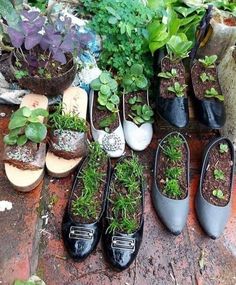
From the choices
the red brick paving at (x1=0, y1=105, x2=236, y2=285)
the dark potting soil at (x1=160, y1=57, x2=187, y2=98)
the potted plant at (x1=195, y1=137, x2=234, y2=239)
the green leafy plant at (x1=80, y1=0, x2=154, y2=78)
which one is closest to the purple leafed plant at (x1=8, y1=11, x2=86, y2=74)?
the green leafy plant at (x1=80, y1=0, x2=154, y2=78)

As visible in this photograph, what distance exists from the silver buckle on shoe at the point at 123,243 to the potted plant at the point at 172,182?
170 millimetres

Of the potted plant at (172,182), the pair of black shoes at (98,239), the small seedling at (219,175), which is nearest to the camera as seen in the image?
the pair of black shoes at (98,239)

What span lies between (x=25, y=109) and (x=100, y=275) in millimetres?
648

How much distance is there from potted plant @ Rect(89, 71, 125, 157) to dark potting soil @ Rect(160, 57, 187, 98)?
19 centimetres

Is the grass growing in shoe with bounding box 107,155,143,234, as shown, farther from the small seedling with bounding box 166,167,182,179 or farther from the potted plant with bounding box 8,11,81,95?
the potted plant with bounding box 8,11,81,95

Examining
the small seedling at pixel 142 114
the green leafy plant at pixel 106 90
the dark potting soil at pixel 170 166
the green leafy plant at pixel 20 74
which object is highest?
the green leafy plant at pixel 20 74

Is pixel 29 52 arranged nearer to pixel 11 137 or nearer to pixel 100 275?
pixel 11 137

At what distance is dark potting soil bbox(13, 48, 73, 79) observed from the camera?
169 cm

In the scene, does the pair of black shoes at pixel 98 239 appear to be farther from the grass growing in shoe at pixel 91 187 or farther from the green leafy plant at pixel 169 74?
the green leafy plant at pixel 169 74

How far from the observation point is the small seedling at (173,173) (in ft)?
5.28

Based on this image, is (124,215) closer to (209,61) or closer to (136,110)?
(136,110)

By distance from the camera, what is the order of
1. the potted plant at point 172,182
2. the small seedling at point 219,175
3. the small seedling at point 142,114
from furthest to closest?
the small seedling at point 142,114, the small seedling at point 219,175, the potted plant at point 172,182

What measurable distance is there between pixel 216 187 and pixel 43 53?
0.89 m

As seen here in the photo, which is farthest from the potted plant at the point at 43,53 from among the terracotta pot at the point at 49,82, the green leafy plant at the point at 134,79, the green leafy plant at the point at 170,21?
the green leafy plant at the point at 170,21
